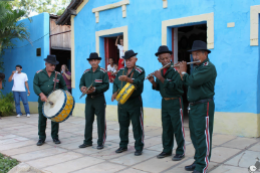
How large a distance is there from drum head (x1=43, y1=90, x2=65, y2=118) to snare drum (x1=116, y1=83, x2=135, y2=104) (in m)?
1.29

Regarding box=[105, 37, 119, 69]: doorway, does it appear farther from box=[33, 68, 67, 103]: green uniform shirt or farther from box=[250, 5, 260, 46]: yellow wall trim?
box=[250, 5, 260, 46]: yellow wall trim

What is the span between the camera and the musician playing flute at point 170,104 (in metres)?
4.30

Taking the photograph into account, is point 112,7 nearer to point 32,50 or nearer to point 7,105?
point 32,50

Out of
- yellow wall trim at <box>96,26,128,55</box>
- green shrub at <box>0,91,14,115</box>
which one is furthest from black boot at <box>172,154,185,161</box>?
green shrub at <box>0,91,14,115</box>

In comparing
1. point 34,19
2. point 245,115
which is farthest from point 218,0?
point 34,19

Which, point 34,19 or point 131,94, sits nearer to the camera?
point 131,94

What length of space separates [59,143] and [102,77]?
1.83m

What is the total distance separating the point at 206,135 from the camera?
3.63 metres

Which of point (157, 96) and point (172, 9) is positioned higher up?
point (172, 9)

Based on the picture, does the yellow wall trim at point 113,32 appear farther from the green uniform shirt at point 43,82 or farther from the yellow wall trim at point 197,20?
the green uniform shirt at point 43,82

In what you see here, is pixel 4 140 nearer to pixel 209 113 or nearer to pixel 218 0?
pixel 209 113

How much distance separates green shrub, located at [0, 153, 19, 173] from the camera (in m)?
4.23

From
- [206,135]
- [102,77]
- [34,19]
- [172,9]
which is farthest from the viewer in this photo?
[34,19]

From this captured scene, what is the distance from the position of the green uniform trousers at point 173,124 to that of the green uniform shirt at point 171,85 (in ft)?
0.42
